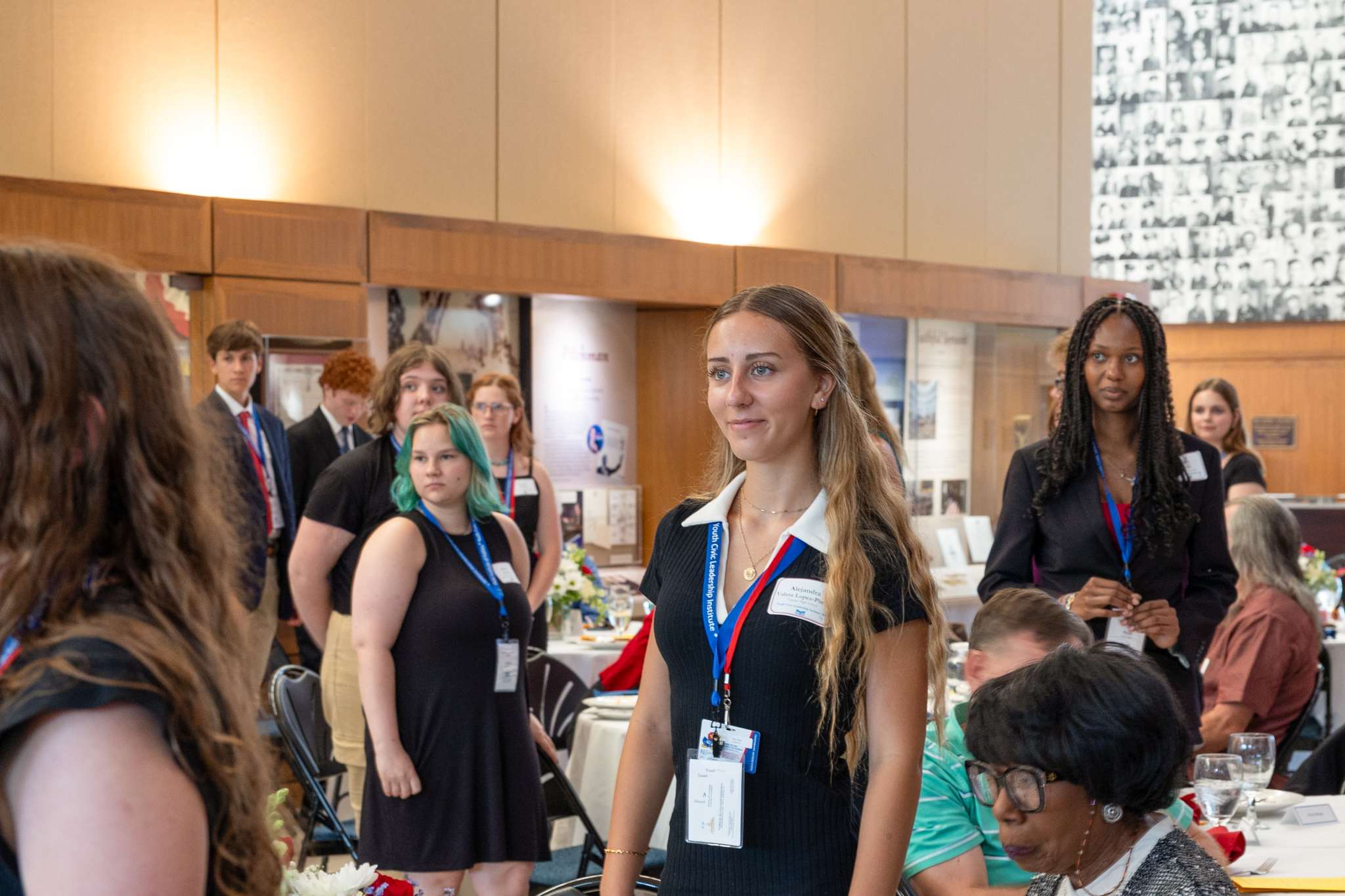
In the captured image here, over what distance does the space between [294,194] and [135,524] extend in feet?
19.7

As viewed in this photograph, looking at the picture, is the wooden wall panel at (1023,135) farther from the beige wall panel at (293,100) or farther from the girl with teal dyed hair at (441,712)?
the girl with teal dyed hair at (441,712)

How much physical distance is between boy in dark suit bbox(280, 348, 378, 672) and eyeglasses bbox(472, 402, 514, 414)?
38.3 inches

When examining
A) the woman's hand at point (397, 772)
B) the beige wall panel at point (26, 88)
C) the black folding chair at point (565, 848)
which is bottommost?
the black folding chair at point (565, 848)

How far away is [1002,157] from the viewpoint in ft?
33.5

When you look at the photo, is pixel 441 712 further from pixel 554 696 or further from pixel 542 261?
pixel 542 261

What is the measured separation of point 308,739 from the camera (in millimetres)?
4168

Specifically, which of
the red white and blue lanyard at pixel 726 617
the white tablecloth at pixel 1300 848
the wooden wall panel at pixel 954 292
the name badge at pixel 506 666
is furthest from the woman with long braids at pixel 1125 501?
the wooden wall panel at pixel 954 292

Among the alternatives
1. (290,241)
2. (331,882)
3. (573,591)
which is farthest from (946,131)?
(331,882)

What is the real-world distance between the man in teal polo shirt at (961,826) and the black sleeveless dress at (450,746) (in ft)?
4.37

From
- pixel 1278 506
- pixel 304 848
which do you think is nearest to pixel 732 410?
pixel 304 848

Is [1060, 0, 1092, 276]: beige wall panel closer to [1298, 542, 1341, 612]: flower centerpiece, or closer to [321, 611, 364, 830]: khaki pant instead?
[1298, 542, 1341, 612]: flower centerpiece

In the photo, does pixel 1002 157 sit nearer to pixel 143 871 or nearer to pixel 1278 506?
pixel 1278 506

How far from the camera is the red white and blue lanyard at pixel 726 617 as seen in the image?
1931mm

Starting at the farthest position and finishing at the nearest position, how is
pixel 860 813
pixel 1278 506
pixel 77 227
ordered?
pixel 77 227, pixel 1278 506, pixel 860 813
